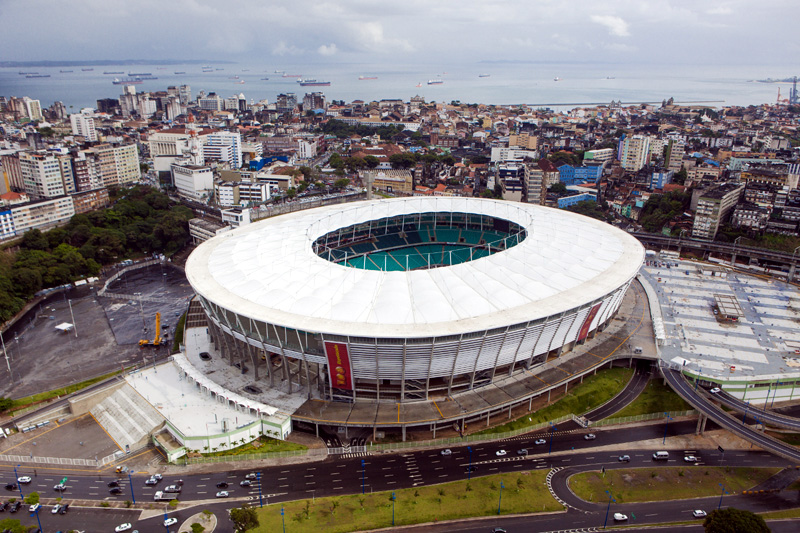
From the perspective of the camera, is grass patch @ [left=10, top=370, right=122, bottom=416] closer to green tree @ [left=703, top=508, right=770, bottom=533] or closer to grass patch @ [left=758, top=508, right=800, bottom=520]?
green tree @ [left=703, top=508, right=770, bottom=533]

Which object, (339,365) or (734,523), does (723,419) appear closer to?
(734,523)

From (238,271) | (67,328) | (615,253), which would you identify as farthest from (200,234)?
(615,253)

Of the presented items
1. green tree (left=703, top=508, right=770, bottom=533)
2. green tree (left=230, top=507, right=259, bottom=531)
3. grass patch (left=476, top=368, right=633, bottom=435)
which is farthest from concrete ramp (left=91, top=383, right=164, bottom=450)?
green tree (left=703, top=508, right=770, bottom=533)

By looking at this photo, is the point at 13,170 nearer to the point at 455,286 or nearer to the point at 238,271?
the point at 238,271

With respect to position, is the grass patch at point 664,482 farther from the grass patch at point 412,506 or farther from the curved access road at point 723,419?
the grass patch at point 412,506

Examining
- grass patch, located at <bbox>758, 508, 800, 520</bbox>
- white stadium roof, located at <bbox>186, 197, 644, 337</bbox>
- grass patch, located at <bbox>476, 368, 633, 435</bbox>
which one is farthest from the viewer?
grass patch, located at <bbox>476, 368, 633, 435</bbox>

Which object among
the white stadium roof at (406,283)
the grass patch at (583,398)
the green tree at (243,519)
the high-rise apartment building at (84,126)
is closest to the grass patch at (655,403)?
the grass patch at (583,398)

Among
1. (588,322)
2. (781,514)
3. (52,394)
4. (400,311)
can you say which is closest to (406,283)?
(400,311)
